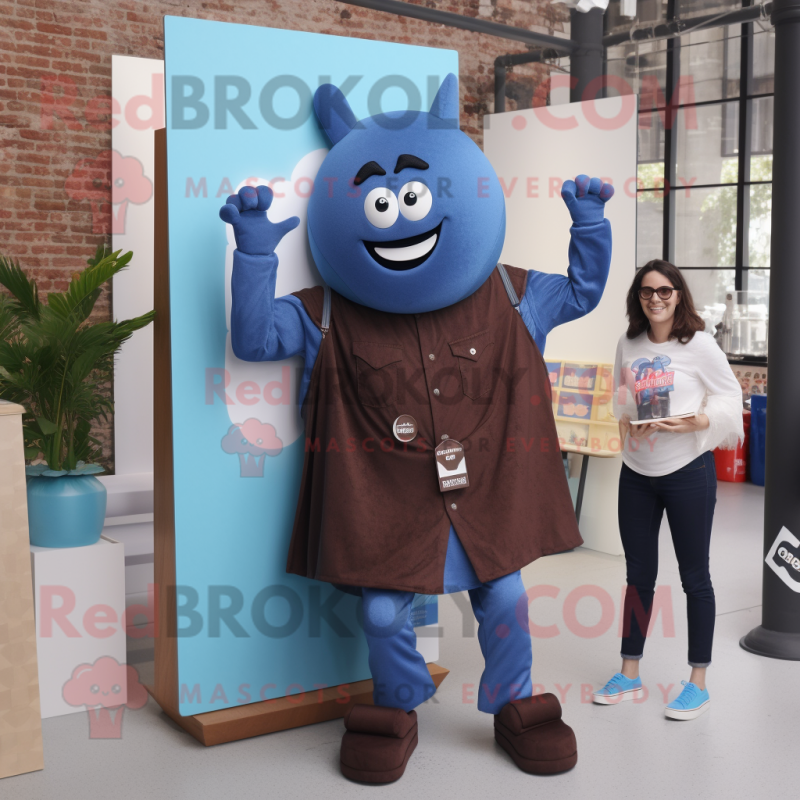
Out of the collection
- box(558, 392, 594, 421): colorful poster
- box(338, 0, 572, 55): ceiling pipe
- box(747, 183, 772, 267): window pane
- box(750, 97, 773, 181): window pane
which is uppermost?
box(338, 0, 572, 55): ceiling pipe

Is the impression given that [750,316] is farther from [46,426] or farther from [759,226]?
[46,426]

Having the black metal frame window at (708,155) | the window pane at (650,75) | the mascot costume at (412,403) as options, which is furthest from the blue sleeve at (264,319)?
the window pane at (650,75)

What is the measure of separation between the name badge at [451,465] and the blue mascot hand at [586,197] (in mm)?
747

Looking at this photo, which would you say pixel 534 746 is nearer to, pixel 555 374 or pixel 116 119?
pixel 555 374

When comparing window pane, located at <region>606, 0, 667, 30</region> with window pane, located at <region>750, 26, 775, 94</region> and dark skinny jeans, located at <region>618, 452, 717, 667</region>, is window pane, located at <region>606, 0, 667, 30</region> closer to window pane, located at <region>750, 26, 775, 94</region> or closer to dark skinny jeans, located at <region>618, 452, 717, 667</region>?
window pane, located at <region>750, 26, 775, 94</region>

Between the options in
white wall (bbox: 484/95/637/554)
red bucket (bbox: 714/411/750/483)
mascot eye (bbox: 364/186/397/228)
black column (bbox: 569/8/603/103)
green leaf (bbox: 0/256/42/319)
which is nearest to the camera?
mascot eye (bbox: 364/186/397/228)

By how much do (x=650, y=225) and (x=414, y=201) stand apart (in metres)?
6.01

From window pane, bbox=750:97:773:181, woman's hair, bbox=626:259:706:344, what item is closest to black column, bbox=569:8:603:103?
window pane, bbox=750:97:773:181

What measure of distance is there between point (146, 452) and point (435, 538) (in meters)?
2.63

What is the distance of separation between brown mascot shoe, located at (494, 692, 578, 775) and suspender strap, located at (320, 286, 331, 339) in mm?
1158

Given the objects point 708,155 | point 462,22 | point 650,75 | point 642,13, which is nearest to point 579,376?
point 462,22

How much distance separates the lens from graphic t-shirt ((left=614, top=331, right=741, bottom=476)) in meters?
2.80

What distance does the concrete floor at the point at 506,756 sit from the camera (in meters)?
2.44

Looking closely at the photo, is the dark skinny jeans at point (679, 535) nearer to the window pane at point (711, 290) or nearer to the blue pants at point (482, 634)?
the blue pants at point (482, 634)
